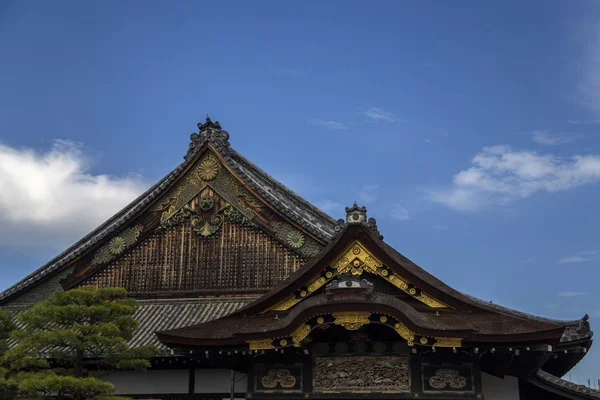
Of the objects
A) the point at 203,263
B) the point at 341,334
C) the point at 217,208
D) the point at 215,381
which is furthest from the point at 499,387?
the point at 217,208

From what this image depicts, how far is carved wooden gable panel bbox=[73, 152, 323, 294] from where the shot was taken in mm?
19984

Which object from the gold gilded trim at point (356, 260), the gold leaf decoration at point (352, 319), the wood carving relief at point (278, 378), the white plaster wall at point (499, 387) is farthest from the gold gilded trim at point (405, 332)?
the white plaster wall at point (499, 387)

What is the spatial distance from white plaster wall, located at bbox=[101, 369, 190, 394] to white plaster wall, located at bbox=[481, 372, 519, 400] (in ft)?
23.9

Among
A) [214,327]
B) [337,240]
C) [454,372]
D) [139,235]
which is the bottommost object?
[454,372]

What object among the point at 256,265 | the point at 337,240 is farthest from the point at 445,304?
the point at 256,265

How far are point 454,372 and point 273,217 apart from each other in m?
8.30

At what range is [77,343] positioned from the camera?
14172 mm

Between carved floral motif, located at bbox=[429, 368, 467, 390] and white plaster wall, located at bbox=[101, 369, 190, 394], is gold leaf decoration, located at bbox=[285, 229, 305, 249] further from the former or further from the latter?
carved floral motif, located at bbox=[429, 368, 467, 390]

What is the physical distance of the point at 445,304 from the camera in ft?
45.9

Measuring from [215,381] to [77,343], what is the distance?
13.0 ft

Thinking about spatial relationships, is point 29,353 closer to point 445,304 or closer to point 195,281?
point 195,281

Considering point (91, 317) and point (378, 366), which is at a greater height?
point (91, 317)

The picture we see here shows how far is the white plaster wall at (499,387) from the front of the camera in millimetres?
15055

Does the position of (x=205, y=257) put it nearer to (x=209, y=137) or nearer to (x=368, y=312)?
(x=209, y=137)
